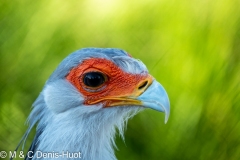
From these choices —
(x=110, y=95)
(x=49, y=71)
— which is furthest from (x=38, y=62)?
(x=110, y=95)

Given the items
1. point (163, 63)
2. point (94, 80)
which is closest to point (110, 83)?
point (94, 80)

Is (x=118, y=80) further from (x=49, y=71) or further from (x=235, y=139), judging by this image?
(x=235, y=139)

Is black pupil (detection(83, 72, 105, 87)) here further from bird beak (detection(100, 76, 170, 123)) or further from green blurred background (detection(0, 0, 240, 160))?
green blurred background (detection(0, 0, 240, 160))

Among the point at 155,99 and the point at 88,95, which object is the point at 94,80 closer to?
the point at 88,95

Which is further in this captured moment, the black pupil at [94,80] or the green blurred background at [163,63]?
the green blurred background at [163,63]

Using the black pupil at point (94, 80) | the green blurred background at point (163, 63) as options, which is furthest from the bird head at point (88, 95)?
the green blurred background at point (163, 63)

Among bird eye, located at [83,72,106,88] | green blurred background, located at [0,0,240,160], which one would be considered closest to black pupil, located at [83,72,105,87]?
bird eye, located at [83,72,106,88]

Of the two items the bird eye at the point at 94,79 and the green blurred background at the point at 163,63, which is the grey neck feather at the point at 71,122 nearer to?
the bird eye at the point at 94,79
